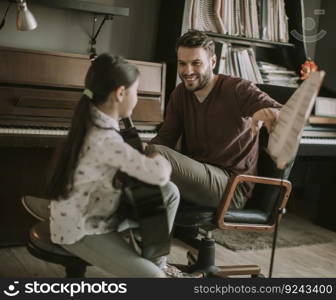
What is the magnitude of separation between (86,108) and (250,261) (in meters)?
1.57

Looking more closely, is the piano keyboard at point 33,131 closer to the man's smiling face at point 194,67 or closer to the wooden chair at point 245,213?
the man's smiling face at point 194,67

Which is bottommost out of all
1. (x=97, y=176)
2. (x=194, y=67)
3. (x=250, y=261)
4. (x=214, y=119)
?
(x=250, y=261)

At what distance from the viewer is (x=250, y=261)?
2828mm

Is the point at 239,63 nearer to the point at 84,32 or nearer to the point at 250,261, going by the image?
the point at 84,32

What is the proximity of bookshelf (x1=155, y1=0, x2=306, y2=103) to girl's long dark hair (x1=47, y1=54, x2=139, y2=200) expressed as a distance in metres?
1.43

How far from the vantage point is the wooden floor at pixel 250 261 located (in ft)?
7.88

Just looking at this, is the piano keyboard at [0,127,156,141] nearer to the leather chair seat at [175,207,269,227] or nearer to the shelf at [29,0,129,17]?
the shelf at [29,0,129,17]

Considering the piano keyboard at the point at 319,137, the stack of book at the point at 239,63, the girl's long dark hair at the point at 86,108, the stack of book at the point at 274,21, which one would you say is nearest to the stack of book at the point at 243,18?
the stack of book at the point at 274,21

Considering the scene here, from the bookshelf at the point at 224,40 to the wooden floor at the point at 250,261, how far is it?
3.42ft

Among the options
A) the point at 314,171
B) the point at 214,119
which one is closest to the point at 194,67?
the point at 214,119

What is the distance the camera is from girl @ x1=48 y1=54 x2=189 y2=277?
A: 63.4 inches

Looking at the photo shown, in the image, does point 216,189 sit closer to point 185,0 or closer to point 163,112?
point 163,112

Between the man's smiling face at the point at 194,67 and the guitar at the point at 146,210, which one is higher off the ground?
the man's smiling face at the point at 194,67

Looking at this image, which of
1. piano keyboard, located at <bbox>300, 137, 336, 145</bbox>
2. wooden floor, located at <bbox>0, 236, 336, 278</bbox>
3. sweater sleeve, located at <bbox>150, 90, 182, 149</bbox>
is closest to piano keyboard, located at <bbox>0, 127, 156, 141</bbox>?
sweater sleeve, located at <bbox>150, 90, 182, 149</bbox>
